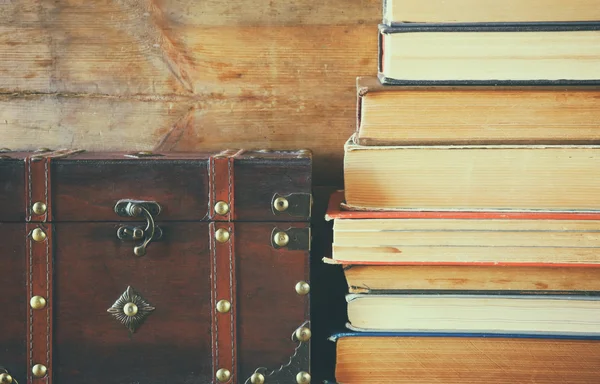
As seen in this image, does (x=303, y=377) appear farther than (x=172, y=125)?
No

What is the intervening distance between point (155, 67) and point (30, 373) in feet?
1.92

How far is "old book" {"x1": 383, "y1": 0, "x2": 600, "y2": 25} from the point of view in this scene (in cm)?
99

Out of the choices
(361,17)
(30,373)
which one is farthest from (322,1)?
(30,373)

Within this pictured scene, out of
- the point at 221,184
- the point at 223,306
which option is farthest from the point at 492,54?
the point at 223,306

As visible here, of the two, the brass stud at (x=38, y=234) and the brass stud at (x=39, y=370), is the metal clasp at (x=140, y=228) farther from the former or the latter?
the brass stud at (x=39, y=370)

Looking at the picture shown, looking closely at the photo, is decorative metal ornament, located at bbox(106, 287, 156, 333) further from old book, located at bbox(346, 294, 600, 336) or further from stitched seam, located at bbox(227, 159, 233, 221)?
old book, located at bbox(346, 294, 600, 336)

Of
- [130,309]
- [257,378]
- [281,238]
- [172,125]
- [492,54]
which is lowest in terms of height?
[257,378]

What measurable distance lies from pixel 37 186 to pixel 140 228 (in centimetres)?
16

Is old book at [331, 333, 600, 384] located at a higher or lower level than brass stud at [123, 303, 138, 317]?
lower

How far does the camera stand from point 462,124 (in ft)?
3.38

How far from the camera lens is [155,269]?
1034 mm

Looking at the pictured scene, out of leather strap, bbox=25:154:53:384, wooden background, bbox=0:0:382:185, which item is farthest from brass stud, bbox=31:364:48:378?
wooden background, bbox=0:0:382:185

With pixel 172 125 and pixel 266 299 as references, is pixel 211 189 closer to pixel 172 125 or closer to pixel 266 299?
pixel 266 299

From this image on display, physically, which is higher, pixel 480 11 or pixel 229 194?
pixel 480 11
